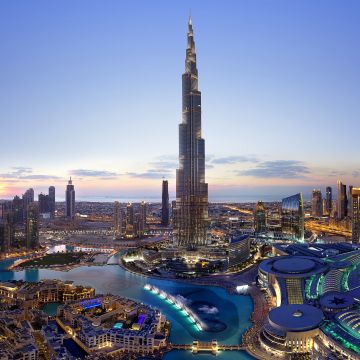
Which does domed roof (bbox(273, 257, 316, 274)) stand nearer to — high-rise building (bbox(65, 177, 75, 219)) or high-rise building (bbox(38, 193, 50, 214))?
high-rise building (bbox(65, 177, 75, 219))

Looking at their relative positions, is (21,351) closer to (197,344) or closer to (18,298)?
(197,344)

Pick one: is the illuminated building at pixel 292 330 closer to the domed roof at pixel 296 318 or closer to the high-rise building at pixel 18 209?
the domed roof at pixel 296 318

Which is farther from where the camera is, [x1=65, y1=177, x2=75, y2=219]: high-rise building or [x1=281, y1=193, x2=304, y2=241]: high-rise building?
[x1=65, y1=177, x2=75, y2=219]: high-rise building

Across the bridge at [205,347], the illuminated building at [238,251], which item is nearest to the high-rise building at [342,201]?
the illuminated building at [238,251]

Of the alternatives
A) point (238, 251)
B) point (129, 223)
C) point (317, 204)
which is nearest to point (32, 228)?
point (129, 223)

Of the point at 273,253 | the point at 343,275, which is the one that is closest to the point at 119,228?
the point at 273,253

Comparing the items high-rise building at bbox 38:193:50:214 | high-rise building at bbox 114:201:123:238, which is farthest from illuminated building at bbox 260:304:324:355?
high-rise building at bbox 38:193:50:214
